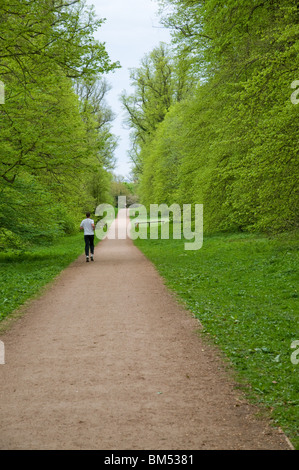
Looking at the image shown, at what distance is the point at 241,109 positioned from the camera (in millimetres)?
11328

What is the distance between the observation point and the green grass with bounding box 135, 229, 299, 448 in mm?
5262

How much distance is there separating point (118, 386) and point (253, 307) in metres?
4.84

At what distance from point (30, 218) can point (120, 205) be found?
82484mm

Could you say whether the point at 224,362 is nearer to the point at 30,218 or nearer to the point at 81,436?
the point at 81,436

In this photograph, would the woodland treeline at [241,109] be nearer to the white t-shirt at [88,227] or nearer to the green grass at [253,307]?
the green grass at [253,307]

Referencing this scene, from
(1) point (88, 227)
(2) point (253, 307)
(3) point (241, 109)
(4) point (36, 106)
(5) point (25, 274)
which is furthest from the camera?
(1) point (88, 227)

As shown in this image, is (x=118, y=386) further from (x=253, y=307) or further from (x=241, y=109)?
(x=241, y=109)

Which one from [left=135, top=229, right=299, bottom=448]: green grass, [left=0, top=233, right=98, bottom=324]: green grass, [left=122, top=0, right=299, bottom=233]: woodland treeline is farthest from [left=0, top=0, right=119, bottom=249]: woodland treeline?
[left=135, top=229, right=299, bottom=448]: green grass

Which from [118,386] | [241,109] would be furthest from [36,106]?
[118,386]

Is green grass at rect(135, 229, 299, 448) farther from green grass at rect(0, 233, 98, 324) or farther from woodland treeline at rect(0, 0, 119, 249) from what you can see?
woodland treeline at rect(0, 0, 119, 249)

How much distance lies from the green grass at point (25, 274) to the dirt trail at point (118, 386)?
3.17ft

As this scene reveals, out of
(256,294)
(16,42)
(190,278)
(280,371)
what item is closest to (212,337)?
(280,371)

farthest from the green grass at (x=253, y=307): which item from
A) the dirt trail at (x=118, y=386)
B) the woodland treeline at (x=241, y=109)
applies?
the woodland treeline at (x=241, y=109)

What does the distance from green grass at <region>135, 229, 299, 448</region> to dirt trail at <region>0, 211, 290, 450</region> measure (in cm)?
31
